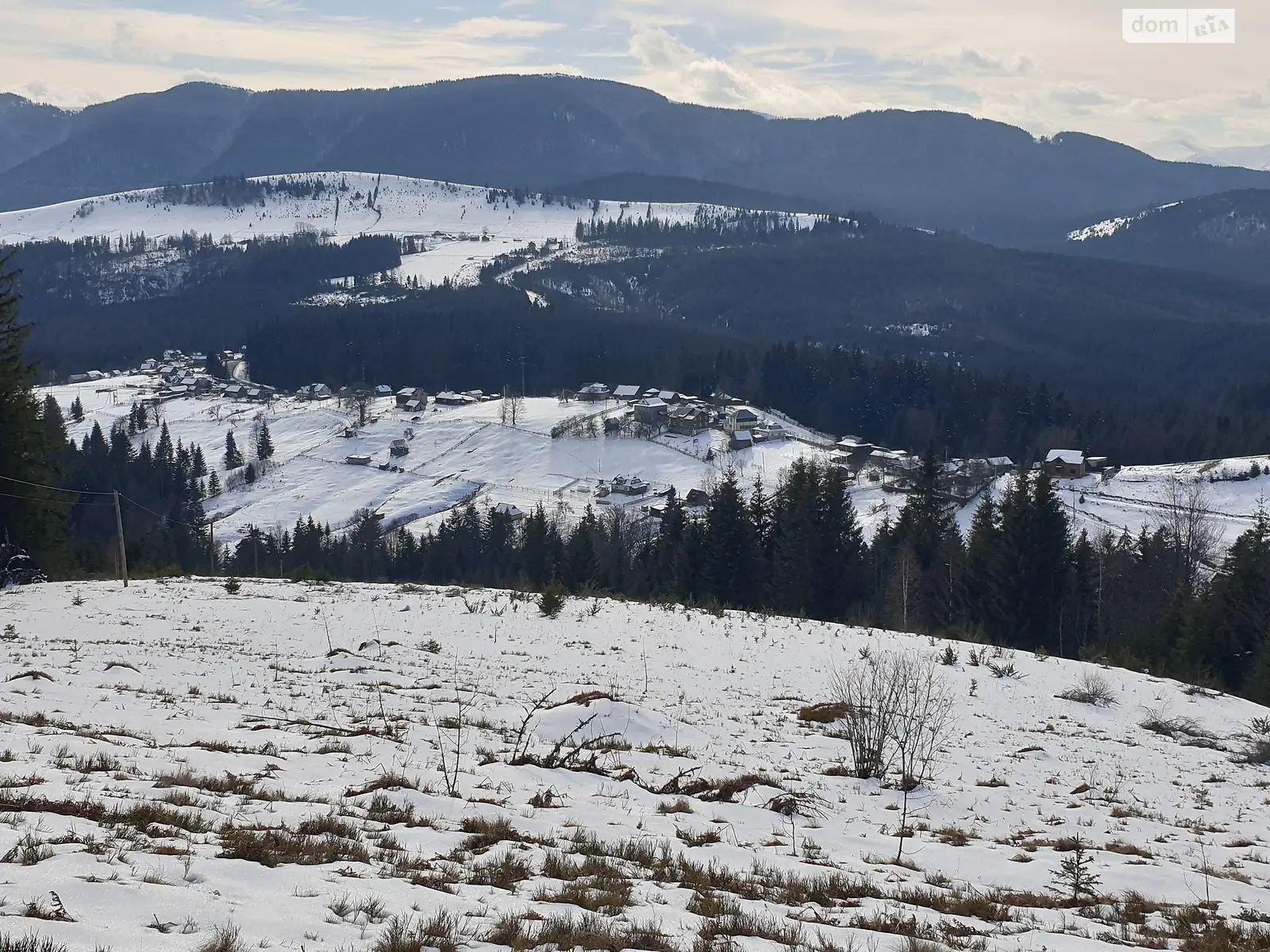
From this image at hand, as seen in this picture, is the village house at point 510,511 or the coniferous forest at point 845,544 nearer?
the coniferous forest at point 845,544

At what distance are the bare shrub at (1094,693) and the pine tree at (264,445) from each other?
10938cm

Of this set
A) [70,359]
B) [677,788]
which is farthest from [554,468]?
[70,359]

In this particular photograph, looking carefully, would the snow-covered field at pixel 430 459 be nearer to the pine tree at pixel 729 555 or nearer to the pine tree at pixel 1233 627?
the pine tree at pixel 729 555

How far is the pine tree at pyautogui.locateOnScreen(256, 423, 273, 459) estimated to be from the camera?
114250 mm

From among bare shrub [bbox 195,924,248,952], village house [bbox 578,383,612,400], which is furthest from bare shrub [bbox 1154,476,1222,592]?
village house [bbox 578,383,612,400]

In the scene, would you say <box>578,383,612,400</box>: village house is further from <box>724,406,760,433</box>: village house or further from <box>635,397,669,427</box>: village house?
<box>724,406,760,433</box>: village house

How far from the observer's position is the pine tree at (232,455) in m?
111

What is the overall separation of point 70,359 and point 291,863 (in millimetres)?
201566

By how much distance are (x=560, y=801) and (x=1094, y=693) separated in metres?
12.8

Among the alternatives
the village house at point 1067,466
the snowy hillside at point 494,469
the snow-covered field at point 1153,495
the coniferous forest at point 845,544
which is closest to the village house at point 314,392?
the snowy hillside at point 494,469

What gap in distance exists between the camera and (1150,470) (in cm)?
9794

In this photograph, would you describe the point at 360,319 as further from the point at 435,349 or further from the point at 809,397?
the point at 809,397

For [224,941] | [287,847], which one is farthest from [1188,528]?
[224,941]

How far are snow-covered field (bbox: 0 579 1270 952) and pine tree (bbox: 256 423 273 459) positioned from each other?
329ft
